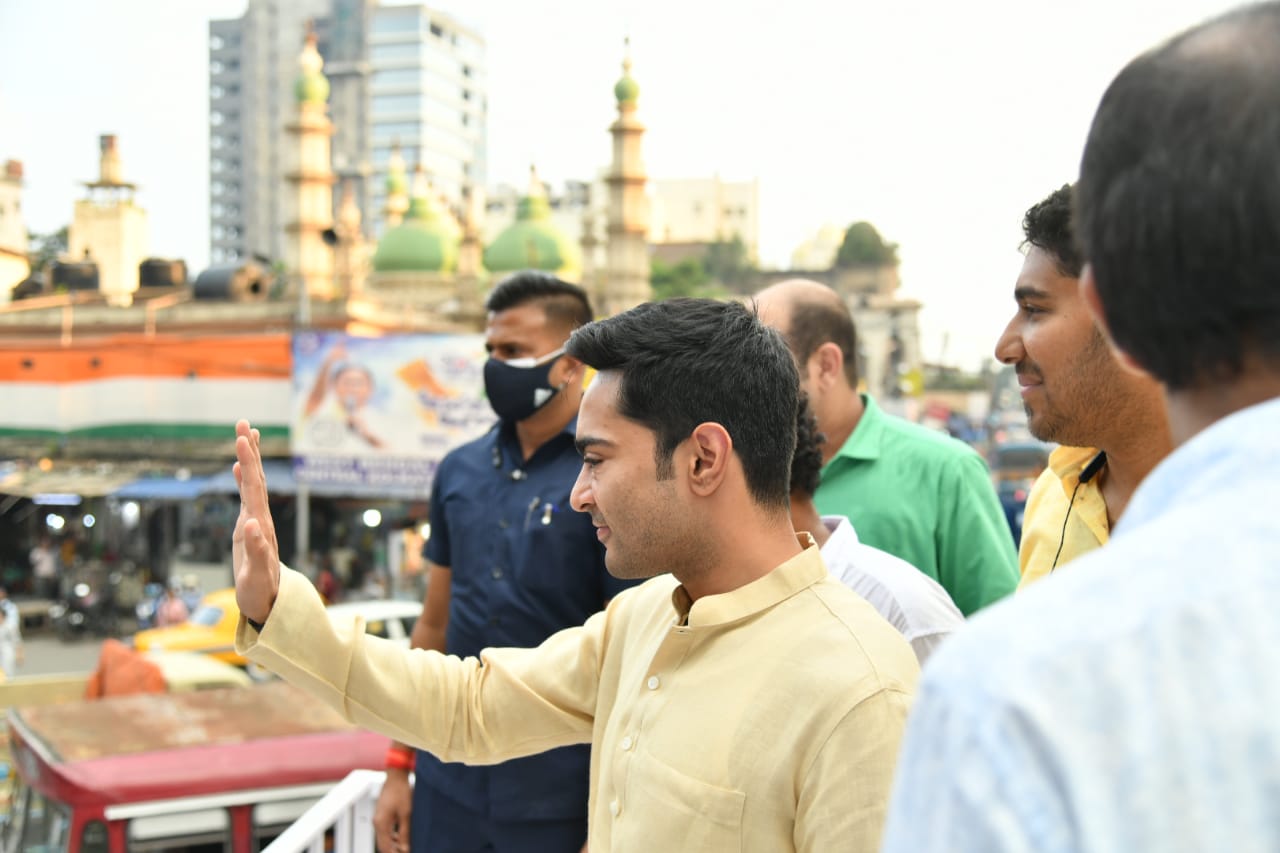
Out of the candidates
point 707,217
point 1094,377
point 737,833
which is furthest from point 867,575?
point 707,217

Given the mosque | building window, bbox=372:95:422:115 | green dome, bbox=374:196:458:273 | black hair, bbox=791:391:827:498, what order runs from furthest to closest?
building window, bbox=372:95:422:115 < green dome, bbox=374:196:458:273 < the mosque < black hair, bbox=791:391:827:498

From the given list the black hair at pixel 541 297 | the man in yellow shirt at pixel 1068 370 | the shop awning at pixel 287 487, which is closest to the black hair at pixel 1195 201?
the man in yellow shirt at pixel 1068 370

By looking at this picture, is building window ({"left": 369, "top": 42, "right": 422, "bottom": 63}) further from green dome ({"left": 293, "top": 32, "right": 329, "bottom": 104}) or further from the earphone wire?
the earphone wire

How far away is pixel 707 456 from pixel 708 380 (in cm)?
12

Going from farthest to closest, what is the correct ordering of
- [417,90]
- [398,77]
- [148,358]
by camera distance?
1. [398,77]
2. [417,90]
3. [148,358]

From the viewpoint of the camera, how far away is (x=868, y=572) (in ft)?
7.47

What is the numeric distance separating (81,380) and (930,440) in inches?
922

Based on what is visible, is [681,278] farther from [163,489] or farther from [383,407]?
[383,407]

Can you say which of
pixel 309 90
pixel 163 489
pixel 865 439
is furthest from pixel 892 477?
pixel 309 90

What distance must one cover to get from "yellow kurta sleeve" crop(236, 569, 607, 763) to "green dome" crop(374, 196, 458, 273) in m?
34.7

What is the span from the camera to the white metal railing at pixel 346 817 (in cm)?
289

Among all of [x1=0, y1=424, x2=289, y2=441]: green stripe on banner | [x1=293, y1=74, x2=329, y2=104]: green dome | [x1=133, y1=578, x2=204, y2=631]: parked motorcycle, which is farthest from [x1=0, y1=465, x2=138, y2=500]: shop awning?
[x1=293, y1=74, x2=329, y2=104]: green dome

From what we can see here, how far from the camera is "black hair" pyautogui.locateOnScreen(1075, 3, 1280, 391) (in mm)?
730

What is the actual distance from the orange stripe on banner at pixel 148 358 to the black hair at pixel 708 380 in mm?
21201
